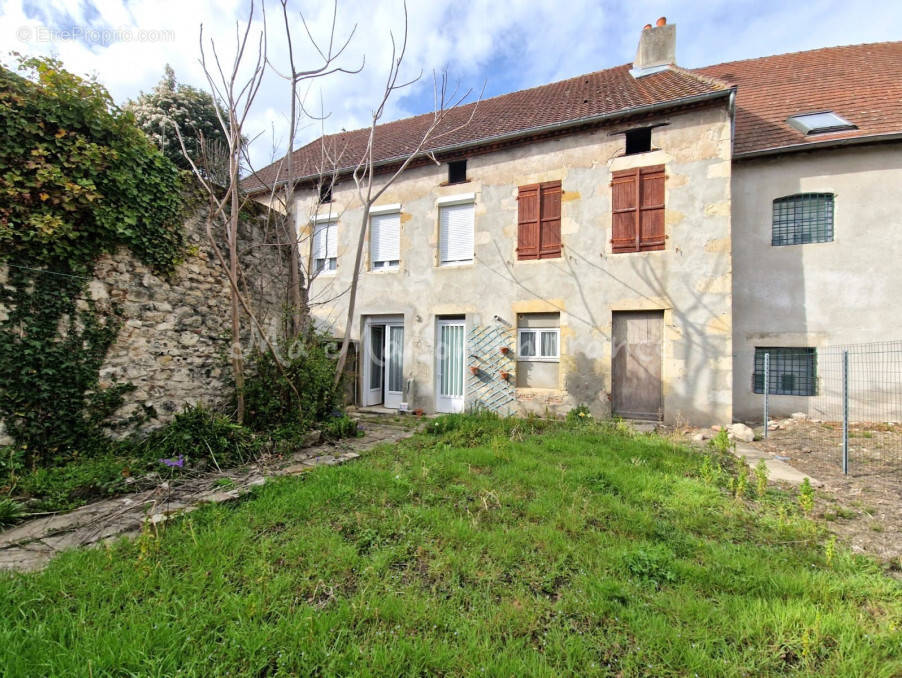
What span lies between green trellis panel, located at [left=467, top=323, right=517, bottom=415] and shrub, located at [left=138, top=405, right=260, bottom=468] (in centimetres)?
475

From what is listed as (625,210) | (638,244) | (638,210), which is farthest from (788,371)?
(625,210)

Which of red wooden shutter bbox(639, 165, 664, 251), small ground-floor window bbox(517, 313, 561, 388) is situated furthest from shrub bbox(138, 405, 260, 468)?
red wooden shutter bbox(639, 165, 664, 251)

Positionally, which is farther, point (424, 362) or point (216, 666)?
point (424, 362)

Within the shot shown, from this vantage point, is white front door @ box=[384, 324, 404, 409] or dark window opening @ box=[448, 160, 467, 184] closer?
dark window opening @ box=[448, 160, 467, 184]

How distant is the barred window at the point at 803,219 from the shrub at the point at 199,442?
10552 mm

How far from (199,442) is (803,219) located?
11477mm

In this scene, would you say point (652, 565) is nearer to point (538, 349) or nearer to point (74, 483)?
point (74, 483)

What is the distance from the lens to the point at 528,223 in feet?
26.9

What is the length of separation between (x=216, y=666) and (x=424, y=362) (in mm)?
7334

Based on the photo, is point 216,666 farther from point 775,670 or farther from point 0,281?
point 0,281

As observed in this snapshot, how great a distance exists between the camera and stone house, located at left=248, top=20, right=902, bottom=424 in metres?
7.07

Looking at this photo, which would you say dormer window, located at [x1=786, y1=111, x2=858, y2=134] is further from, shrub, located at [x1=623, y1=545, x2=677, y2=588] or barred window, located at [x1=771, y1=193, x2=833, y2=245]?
shrub, located at [x1=623, y1=545, x2=677, y2=588]

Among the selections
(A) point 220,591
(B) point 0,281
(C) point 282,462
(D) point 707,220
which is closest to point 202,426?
(C) point 282,462

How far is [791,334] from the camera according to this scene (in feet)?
25.4
